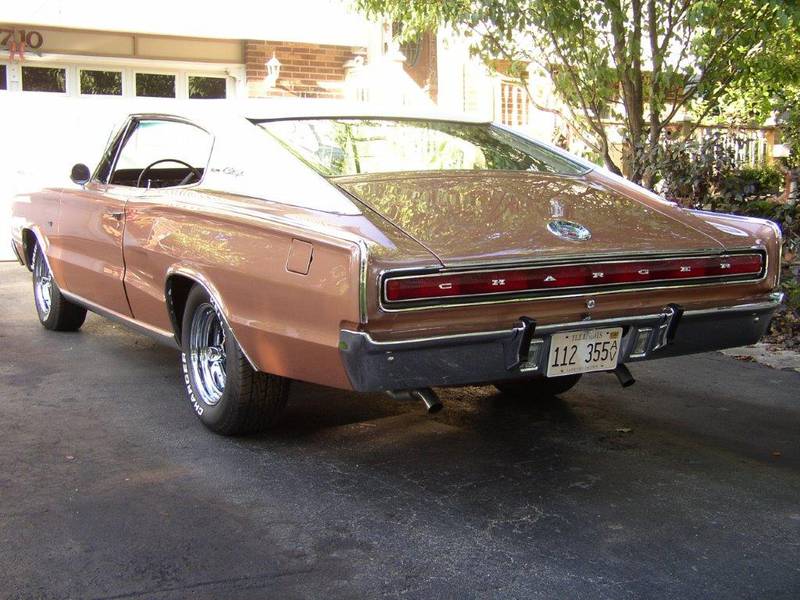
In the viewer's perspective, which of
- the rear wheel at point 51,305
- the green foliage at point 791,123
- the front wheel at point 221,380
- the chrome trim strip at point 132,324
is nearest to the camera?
the front wheel at point 221,380

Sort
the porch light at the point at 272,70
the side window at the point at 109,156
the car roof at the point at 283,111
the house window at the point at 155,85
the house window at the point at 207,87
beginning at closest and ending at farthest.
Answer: the car roof at the point at 283,111
the side window at the point at 109,156
the house window at the point at 155,85
the porch light at the point at 272,70
the house window at the point at 207,87

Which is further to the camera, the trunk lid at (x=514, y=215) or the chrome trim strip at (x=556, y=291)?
the trunk lid at (x=514, y=215)

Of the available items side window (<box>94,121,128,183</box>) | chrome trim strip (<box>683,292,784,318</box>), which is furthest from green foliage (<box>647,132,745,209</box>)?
side window (<box>94,121,128,183</box>)

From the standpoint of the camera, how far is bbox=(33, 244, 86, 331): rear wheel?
7.51 m

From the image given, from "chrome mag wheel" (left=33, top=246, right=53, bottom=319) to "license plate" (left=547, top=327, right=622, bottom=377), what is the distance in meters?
4.50

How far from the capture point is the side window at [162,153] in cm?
552

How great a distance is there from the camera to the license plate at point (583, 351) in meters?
4.18

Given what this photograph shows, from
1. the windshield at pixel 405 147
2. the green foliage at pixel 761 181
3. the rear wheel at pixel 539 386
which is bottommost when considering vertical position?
the rear wheel at pixel 539 386

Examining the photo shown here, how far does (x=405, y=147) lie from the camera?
5.16 m

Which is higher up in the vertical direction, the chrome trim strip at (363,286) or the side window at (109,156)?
the side window at (109,156)

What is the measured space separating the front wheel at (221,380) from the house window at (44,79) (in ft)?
33.0

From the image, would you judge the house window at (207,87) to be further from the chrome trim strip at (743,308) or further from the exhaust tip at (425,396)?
the exhaust tip at (425,396)

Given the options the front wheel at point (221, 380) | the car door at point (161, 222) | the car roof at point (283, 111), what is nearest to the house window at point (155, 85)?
the car door at point (161, 222)

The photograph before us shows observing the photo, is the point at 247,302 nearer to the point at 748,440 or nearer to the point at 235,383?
the point at 235,383
